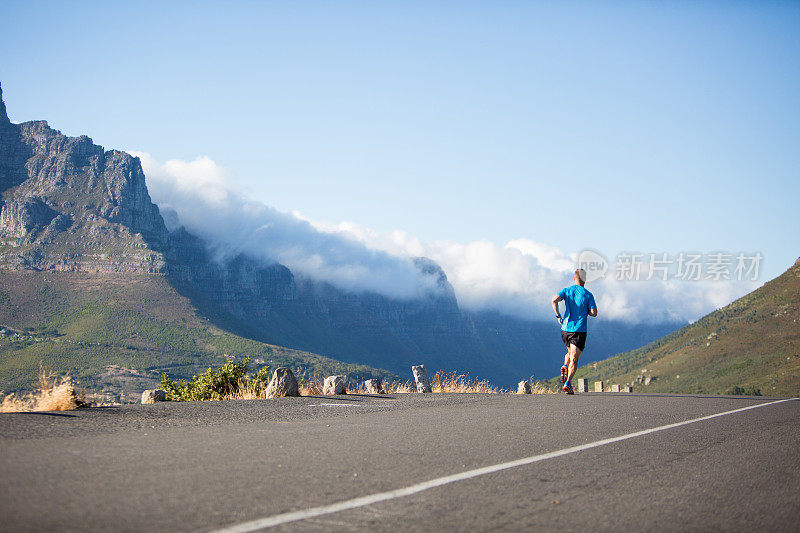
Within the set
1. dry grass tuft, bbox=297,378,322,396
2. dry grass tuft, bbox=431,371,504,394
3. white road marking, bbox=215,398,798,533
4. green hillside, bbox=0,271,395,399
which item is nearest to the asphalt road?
white road marking, bbox=215,398,798,533

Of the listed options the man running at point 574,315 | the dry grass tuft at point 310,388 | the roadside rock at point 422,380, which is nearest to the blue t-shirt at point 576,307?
the man running at point 574,315

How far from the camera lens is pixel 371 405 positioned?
12633 millimetres

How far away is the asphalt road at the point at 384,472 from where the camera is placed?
4.79 m

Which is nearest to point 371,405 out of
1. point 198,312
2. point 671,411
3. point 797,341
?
point 671,411

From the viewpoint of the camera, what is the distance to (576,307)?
1595 centimetres

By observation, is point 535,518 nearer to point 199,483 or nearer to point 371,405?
point 199,483

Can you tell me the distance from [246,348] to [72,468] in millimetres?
174312

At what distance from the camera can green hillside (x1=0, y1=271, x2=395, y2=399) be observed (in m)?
129

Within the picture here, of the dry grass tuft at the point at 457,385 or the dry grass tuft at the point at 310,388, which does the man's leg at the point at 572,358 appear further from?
the dry grass tuft at the point at 310,388

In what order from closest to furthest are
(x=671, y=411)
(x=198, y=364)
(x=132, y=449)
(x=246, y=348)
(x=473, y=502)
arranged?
(x=473, y=502) → (x=132, y=449) → (x=671, y=411) → (x=198, y=364) → (x=246, y=348)

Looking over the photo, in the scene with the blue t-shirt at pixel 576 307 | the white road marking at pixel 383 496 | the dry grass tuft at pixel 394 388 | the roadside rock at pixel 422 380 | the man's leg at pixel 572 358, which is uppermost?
the blue t-shirt at pixel 576 307

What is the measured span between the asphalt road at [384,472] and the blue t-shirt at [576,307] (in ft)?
17.7

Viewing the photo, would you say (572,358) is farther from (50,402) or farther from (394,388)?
(50,402)

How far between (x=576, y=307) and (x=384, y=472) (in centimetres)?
1067
